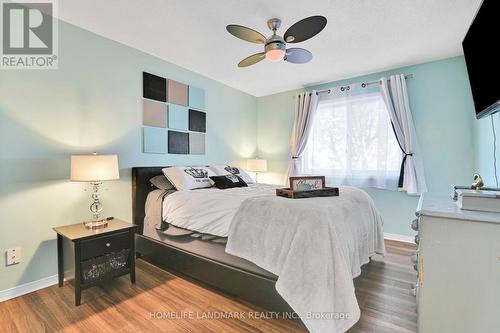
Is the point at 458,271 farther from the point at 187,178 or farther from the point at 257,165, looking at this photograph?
the point at 257,165

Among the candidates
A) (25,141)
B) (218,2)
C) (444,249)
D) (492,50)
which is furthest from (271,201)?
(25,141)

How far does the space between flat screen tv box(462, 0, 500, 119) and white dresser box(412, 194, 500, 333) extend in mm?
773

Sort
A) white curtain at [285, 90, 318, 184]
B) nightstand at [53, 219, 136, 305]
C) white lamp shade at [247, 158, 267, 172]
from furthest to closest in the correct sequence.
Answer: white lamp shade at [247, 158, 267, 172], white curtain at [285, 90, 318, 184], nightstand at [53, 219, 136, 305]

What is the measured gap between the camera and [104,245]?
2.06 meters

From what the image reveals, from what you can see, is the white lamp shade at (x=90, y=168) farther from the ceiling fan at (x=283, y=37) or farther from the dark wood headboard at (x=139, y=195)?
the ceiling fan at (x=283, y=37)

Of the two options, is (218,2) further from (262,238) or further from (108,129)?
(262,238)

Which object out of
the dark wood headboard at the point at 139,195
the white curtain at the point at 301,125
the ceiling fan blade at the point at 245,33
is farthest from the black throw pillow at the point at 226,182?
the ceiling fan blade at the point at 245,33

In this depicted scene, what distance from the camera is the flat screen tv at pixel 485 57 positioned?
1288 millimetres

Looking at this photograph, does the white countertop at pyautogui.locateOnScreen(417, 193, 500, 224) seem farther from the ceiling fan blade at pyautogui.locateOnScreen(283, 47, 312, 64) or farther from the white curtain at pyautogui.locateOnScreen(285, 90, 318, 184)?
the white curtain at pyautogui.locateOnScreen(285, 90, 318, 184)

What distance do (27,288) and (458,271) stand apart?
10.5ft

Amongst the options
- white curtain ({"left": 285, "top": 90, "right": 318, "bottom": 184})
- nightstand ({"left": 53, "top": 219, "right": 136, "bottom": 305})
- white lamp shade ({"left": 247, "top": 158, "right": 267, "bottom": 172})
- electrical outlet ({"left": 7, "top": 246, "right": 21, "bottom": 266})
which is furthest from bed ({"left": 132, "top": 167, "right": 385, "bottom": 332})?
white lamp shade ({"left": 247, "top": 158, "right": 267, "bottom": 172})

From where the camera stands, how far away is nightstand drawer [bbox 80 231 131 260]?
1.95 m

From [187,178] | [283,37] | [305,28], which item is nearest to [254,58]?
[283,37]

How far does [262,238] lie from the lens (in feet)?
5.50
